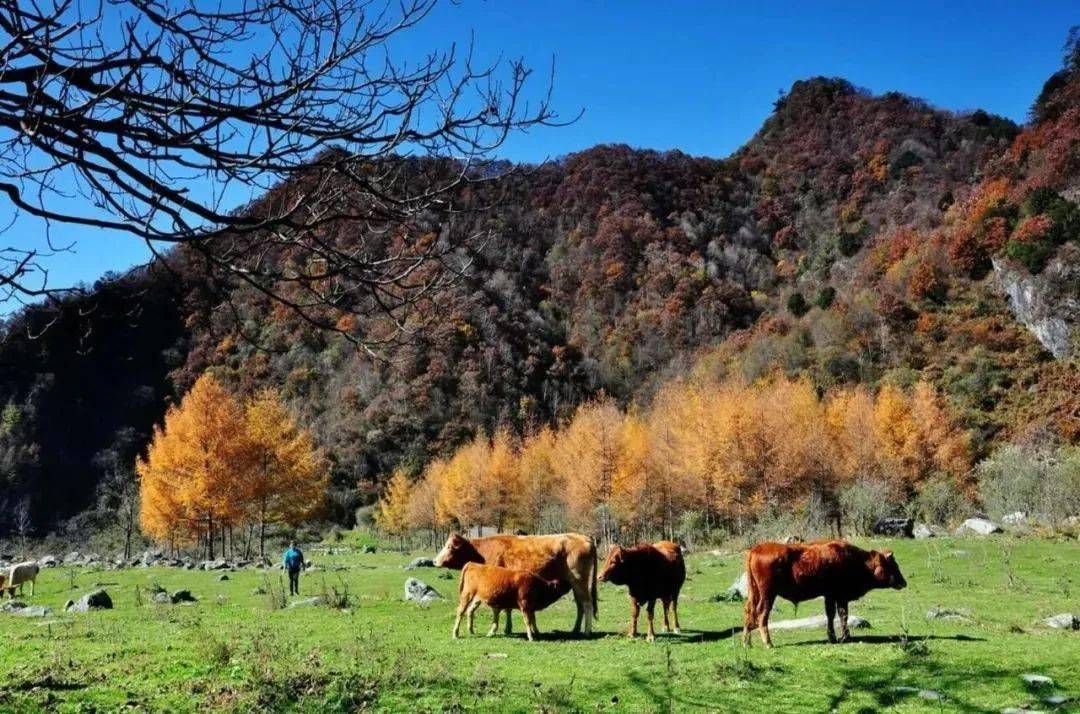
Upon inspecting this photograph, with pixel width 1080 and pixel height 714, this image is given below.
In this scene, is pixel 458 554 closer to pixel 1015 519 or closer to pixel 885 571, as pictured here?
pixel 885 571

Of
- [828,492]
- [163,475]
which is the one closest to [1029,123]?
[828,492]

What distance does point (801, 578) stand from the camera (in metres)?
9.09

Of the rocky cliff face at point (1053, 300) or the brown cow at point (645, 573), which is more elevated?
the rocky cliff face at point (1053, 300)

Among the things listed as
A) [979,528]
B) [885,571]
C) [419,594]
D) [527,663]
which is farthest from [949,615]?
[979,528]

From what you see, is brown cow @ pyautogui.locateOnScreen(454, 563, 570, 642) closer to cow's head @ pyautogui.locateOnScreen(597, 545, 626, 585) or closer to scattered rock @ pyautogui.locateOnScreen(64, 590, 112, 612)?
cow's head @ pyautogui.locateOnScreen(597, 545, 626, 585)

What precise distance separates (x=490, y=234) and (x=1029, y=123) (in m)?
101

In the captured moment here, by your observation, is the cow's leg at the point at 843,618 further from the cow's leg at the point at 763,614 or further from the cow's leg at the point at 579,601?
the cow's leg at the point at 579,601

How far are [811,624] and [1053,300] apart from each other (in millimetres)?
58442

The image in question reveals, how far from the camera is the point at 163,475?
33.5 m

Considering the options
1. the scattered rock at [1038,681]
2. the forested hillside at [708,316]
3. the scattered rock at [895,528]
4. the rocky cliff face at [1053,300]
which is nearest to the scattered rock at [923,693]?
the scattered rock at [1038,681]

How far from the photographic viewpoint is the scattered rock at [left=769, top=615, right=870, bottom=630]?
33.9ft

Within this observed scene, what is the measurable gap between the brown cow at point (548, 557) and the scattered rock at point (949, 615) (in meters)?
5.48

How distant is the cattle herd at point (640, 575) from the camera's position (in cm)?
909

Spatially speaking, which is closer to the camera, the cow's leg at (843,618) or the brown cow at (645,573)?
the cow's leg at (843,618)
